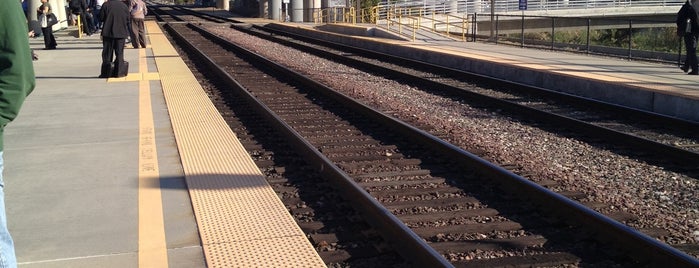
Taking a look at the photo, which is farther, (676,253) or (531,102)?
(531,102)

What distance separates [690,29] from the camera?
1469 centimetres

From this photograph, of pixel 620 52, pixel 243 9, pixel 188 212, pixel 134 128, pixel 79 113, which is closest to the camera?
pixel 188 212

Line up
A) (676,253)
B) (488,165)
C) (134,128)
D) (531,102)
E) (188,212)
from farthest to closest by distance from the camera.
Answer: (531,102)
(134,128)
(488,165)
(188,212)
(676,253)

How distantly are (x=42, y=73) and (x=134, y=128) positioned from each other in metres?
8.20

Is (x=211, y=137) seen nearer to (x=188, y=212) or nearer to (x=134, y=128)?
(x=134, y=128)

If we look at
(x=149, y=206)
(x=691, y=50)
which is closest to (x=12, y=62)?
(x=149, y=206)

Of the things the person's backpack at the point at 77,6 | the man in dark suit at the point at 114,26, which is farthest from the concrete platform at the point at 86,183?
the person's backpack at the point at 77,6

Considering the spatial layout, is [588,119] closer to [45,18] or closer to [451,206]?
[451,206]

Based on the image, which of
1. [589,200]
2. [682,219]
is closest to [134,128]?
[589,200]

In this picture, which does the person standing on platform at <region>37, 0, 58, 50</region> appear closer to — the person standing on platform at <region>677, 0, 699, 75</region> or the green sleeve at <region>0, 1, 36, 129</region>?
the person standing on platform at <region>677, 0, 699, 75</region>

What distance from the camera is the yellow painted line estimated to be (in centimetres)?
471

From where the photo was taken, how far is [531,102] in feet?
41.7

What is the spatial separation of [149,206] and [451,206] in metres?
2.35

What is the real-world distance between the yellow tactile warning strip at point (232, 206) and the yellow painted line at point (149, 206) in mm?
266
